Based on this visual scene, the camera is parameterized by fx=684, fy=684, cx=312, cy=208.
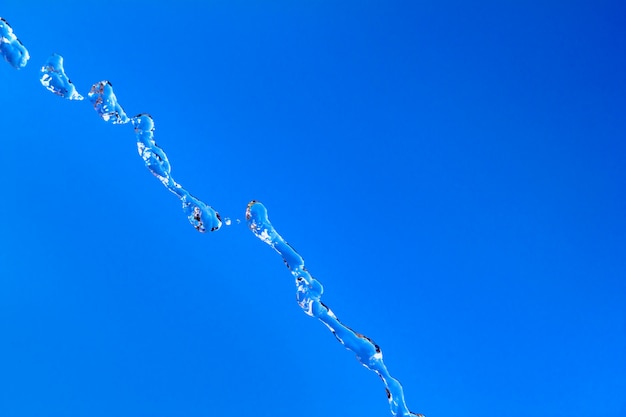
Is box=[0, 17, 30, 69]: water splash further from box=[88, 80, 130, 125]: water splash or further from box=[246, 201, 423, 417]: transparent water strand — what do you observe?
box=[246, 201, 423, 417]: transparent water strand

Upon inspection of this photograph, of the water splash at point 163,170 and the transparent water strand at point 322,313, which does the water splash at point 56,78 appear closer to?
the water splash at point 163,170

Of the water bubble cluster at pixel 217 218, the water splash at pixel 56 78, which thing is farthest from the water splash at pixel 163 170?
the water splash at pixel 56 78

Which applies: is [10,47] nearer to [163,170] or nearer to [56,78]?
[56,78]

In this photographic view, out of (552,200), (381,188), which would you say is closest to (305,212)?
(381,188)

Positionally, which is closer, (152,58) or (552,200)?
(152,58)

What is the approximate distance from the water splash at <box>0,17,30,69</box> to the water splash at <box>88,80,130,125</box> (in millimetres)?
139

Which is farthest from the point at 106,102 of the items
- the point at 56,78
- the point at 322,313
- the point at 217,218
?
the point at 322,313

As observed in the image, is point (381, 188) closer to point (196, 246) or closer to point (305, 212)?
point (305, 212)

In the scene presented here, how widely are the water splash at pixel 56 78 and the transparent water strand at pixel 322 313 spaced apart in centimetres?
42

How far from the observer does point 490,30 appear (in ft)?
6.39

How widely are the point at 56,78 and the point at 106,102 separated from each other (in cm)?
10

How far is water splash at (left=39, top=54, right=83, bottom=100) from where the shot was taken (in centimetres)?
130

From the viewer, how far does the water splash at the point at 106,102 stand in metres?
1.33

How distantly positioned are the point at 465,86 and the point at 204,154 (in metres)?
0.76
